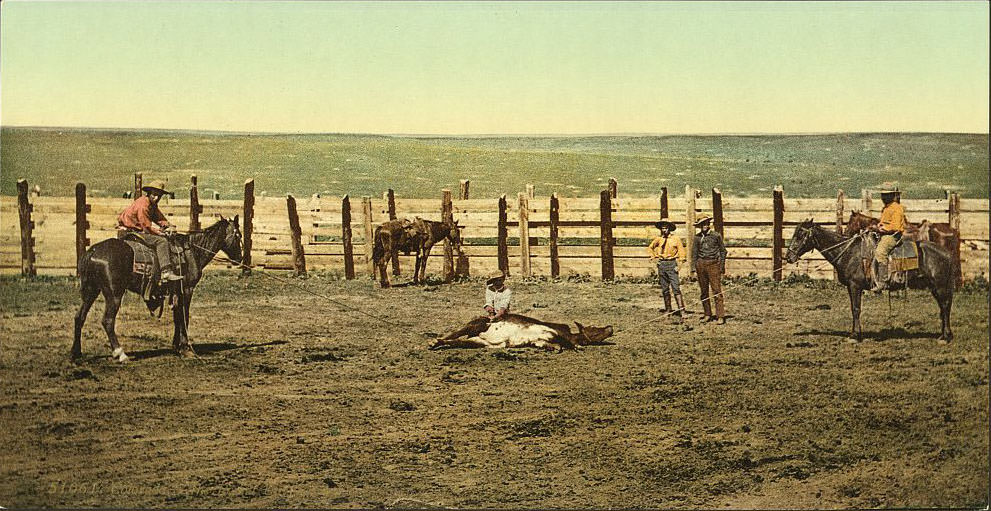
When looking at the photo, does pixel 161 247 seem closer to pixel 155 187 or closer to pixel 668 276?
pixel 155 187

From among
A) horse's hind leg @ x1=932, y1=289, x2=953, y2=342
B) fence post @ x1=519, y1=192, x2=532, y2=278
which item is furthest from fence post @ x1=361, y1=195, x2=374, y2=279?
horse's hind leg @ x1=932, y1=289, x2=953, y2=342

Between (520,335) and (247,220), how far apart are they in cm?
254

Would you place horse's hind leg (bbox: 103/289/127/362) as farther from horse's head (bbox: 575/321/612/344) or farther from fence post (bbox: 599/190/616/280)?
fence post (bbox: 599/190/616/280)

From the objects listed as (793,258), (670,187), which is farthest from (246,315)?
(793,258)

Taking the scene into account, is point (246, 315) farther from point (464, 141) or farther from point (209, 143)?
point (464, 141)

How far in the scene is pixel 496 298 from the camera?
11.0 metres

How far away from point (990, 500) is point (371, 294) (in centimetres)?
542

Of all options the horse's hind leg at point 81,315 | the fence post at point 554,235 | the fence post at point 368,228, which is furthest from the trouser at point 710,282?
the horse's hind leg at point 81,315

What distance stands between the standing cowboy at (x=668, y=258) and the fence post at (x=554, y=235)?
803 millimetres

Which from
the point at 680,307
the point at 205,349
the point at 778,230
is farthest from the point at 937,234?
the point at 205,349

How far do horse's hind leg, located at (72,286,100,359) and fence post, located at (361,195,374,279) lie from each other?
2256 millimetres

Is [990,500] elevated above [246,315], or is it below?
below

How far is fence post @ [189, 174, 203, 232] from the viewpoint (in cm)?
1116

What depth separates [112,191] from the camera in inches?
439
